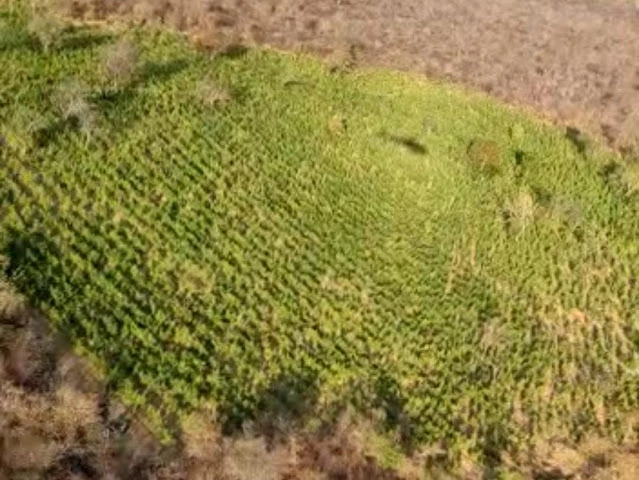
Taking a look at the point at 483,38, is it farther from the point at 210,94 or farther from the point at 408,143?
the point at 210,94

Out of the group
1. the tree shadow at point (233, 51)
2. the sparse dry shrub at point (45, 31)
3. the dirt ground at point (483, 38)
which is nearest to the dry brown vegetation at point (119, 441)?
the sparse dry shrub at point (45, 31)

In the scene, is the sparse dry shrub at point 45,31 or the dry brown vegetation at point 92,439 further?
the sparse dry shrub at point 45,31

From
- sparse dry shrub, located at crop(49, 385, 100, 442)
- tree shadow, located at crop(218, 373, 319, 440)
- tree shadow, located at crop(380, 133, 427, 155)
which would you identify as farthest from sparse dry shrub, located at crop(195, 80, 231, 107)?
sparse dry shrub, located at crop(49, 385, 100, 442)

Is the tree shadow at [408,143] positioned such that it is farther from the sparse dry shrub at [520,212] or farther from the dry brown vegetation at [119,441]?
the dry brown vegetation at [119,441]

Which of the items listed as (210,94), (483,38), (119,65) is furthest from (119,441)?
(483,38)

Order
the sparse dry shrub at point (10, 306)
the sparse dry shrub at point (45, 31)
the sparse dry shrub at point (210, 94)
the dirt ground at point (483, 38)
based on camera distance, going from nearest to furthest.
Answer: the sparse dry shrub at point (10, 306), the sparse dry shrub at point (45, 31), the sparse dry shrub at point (210, 94), the dirt ground at point (483, 38)

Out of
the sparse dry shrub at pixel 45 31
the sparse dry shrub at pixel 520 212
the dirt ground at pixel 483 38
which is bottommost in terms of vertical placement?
the sparse dry shrub at pixel 520 212

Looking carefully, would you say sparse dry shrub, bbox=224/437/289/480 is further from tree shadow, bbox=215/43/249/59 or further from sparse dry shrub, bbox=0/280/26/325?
tree shadow, bbox=215/43/249/59
